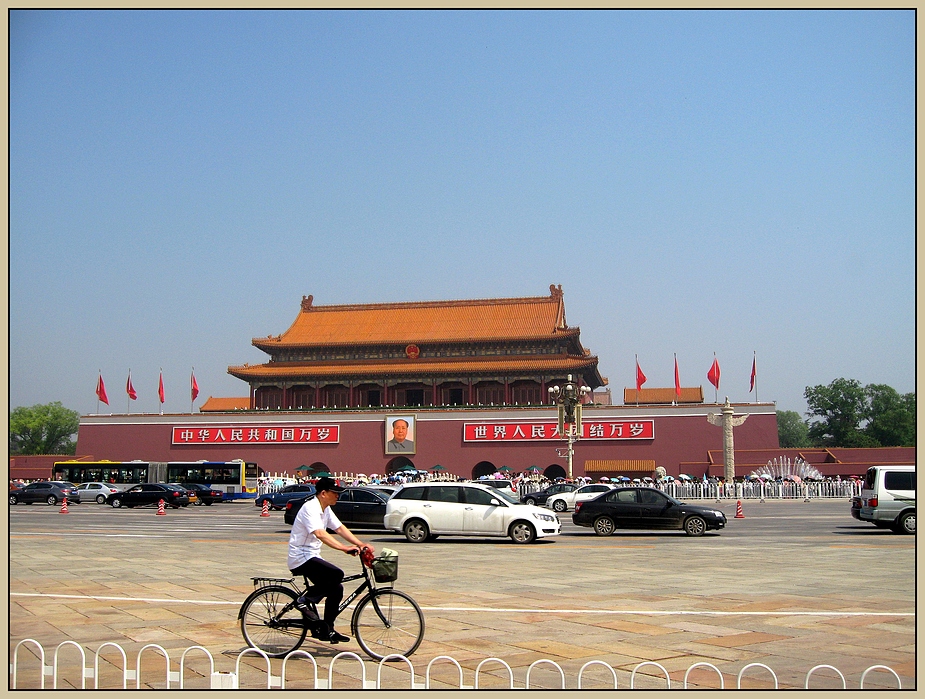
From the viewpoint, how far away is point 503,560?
50.3ft

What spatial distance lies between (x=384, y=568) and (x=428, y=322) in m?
56.5

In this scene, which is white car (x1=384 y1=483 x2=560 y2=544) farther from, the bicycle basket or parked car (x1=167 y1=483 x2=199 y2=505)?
parked car (x1=167 y1=483 x2=199 y2=505)

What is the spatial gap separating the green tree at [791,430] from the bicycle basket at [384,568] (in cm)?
11957

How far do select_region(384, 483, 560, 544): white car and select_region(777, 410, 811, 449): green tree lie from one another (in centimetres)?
10824

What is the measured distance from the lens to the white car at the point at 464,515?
1883cm

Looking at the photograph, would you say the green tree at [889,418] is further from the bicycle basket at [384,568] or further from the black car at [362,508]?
the bicycle basket at [384,568]

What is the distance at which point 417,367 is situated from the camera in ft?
198

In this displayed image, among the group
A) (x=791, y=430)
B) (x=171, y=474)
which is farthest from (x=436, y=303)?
(x=791, y=430)

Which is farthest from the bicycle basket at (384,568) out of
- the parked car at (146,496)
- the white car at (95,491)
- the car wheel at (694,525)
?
the white car at (95,491)

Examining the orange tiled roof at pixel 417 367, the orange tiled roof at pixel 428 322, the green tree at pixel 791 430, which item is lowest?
the green tree at pixel 791 430

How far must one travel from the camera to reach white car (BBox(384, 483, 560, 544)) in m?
18.8

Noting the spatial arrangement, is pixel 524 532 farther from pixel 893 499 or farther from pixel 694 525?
pixel 893 499

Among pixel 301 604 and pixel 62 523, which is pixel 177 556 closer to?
pixel 301 604

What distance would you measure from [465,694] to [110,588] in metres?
7.43
